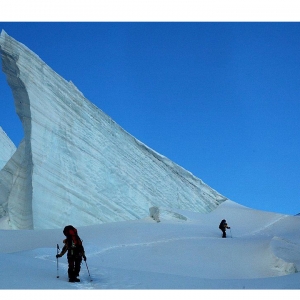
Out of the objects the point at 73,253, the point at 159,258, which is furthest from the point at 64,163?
the point at 73,253

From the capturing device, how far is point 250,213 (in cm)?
2164

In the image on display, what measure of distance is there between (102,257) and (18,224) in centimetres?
935

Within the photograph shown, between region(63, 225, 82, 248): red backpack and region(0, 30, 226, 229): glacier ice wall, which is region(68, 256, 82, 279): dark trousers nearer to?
region(63, 225, 82, 248): red backpack

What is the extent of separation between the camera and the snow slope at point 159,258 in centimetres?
581

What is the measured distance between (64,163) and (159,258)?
8882 millimetres

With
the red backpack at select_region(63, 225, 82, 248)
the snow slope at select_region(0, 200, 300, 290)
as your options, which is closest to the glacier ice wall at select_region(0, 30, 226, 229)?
the snow slope at select_region(0, 200, 300, 290)

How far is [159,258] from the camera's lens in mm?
10336

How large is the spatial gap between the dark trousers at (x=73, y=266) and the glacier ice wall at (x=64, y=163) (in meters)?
10.3

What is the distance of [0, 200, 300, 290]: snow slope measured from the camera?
5812mm

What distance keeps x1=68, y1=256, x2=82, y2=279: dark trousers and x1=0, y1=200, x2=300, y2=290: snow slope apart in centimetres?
15

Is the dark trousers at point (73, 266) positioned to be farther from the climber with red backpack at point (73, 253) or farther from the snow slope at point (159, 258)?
the snow slope at point (159, 258)

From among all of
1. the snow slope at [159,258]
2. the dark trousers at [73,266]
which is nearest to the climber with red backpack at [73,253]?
the dark trousers at [73,266]

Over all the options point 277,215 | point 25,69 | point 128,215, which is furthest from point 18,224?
point 277,215

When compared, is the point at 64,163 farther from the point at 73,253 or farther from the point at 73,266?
the point at 73,266
